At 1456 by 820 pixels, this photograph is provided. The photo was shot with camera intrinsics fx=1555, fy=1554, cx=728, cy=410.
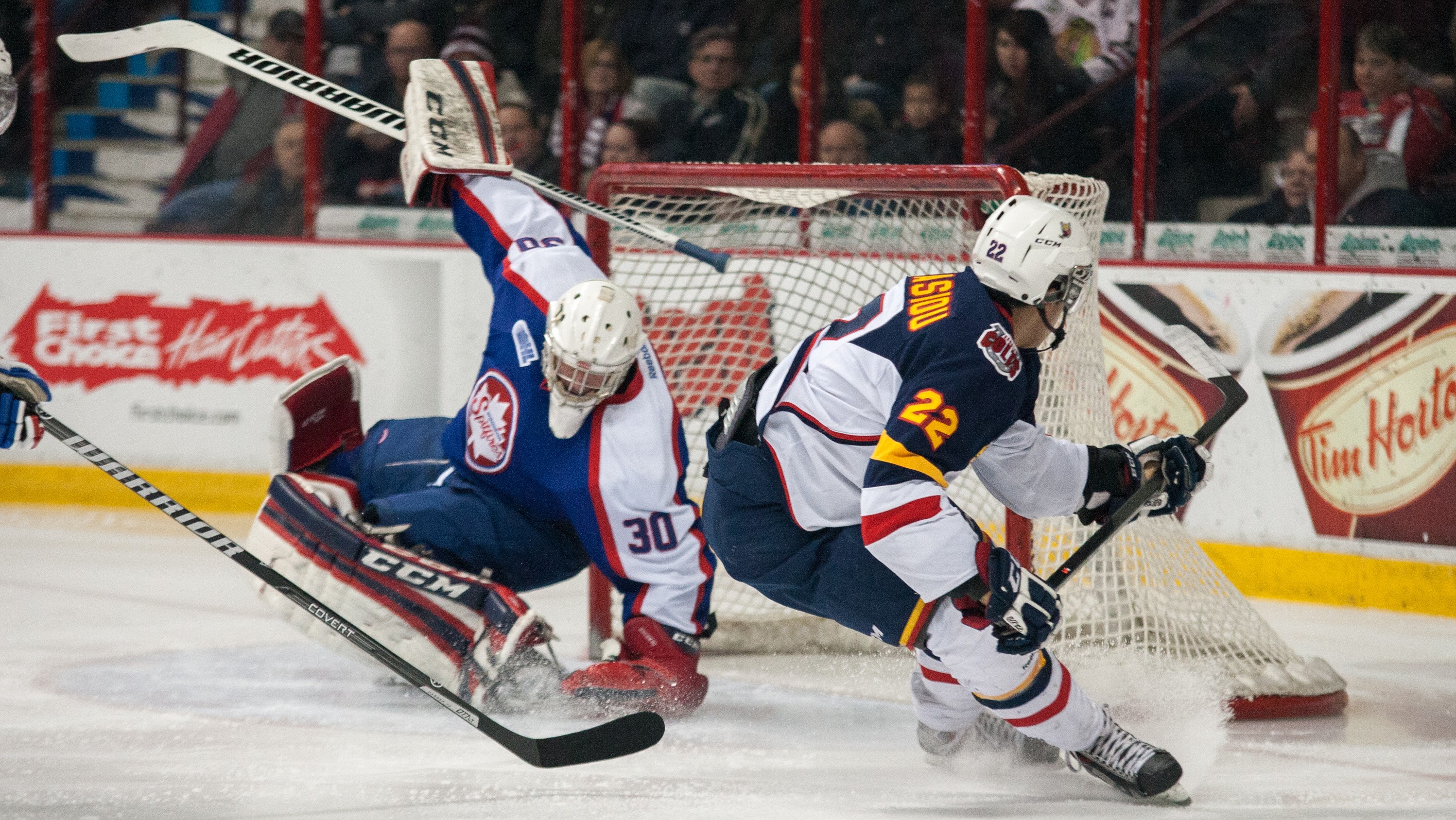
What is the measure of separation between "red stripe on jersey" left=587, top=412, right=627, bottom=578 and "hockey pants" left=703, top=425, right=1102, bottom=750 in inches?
17.2

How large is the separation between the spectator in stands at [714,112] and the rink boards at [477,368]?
0.85 m

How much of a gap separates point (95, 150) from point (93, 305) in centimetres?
89

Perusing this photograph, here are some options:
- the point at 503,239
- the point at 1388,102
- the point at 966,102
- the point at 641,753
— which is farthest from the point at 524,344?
the point at 1388,102

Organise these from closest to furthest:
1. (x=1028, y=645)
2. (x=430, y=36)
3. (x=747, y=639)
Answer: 1. (x=1028, y=645)
2. (x=747, y=639)
3. (x=430, y=36)

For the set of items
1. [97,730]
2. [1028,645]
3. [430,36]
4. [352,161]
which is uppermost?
[430,36]

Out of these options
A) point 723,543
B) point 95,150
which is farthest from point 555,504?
point 95,150

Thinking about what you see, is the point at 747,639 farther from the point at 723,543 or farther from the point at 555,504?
the point at 723,543

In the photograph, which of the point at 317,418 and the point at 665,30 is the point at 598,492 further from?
the point at 665,30

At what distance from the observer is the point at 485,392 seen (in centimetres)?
319

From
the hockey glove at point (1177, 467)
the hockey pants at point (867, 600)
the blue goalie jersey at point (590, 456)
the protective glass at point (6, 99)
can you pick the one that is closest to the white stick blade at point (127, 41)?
the protective glass at point (6, 99)

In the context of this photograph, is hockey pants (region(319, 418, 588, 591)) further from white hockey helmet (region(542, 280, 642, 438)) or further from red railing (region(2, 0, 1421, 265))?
red railing (region(2, 0, 1421, 265))

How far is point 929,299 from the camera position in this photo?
7.66 feet

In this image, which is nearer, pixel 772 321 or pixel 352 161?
pixel 772 321

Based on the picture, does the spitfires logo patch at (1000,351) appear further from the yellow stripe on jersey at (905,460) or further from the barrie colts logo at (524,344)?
the barrie colts logo at (524,344)
